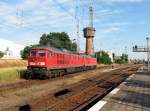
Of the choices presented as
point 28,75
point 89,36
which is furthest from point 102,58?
point 28,75

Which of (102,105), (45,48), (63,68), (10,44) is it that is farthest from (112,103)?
(10,44)

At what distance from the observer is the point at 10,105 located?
15.5 m

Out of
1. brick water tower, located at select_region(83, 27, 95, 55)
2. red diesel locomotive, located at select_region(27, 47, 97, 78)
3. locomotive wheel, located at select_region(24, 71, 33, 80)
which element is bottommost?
locomotive wheel, located at select_region(24, 71, 33, 80)

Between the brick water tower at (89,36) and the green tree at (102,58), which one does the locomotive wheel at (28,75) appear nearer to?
the brick water tower at (89,36)

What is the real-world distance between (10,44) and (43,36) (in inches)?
835

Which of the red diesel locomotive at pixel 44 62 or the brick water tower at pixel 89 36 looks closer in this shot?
the red diesel locomotive at pixel 44 62

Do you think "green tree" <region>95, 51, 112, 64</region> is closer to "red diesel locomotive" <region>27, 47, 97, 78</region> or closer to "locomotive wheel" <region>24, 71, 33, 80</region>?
"red diesel locomotive" <region>27, 47, 97, 78</region>

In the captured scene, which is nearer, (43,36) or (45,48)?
(45,48)

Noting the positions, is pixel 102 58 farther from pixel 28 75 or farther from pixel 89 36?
pixel 28 75

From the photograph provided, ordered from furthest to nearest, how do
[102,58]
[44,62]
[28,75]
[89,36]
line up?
[102,58]
[89,36]
[28,75]
[44,62]

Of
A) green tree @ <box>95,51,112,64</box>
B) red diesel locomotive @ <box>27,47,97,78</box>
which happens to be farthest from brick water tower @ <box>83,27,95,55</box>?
red diesel locomotive @ <box>27,47,97,78</box>

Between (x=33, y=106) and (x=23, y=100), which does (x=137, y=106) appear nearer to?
(x=33, y=106)

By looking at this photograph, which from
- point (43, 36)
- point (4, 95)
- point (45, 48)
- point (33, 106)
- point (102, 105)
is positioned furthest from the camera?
point (43, 36)

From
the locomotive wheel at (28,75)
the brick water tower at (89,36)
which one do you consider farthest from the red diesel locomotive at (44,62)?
the brick water tower at (89,36)
